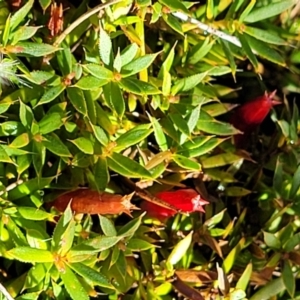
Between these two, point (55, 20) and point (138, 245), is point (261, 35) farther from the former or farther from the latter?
point (138, 245)

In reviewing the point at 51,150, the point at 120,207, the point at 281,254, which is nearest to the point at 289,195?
the point at 281,254

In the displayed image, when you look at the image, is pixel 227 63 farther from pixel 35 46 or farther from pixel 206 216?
pixel 35 46

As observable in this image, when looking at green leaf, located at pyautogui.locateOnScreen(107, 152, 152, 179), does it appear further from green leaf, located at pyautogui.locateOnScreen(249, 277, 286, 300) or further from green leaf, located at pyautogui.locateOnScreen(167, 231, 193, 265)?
green leaf, located at pyautogui.locateOnScreen(249, 277, 286, 300)

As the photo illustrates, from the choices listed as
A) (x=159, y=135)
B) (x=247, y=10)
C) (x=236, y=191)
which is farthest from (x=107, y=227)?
(x=247, y=10)

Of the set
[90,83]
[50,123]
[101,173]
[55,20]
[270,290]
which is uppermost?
[55,20]

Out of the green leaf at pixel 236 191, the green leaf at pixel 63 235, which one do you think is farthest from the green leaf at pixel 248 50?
the green leaf at pixel 63 235

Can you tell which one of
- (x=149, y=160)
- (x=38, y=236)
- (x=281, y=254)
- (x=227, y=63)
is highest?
(x=227, y=63)
